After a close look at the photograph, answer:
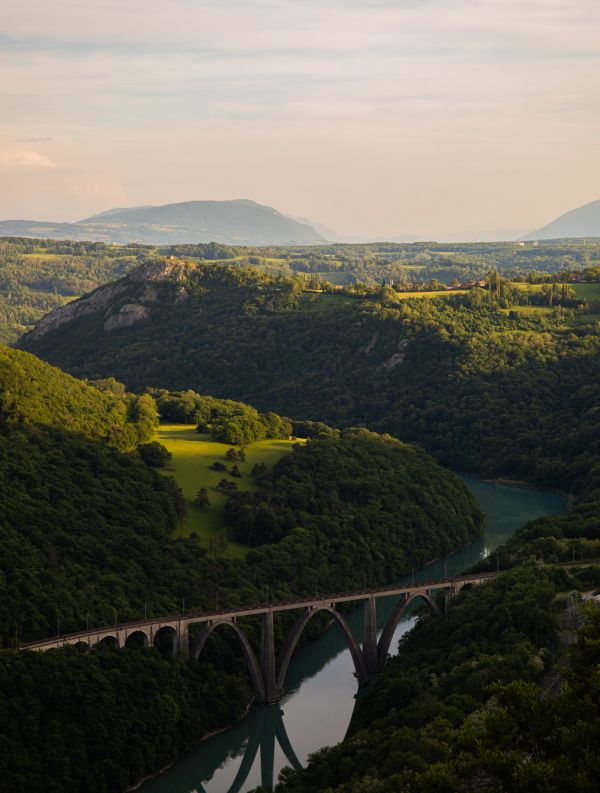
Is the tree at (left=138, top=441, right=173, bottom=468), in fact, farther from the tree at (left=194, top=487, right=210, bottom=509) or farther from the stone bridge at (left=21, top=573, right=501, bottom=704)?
the stone bridge at (left=21, top=573, right=501, bottom=704)

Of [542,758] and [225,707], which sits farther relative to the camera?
[225,707]

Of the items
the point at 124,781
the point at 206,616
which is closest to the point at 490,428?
the point at 206,616

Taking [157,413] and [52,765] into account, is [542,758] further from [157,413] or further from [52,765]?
[157,413]

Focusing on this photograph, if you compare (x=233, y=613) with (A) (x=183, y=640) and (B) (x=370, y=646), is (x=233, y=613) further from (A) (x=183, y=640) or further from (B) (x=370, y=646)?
(B) (x=370, y=646)

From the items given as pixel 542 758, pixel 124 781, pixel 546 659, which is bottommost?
pixel 124 781

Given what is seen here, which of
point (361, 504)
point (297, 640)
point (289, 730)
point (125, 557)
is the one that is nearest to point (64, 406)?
point (361, 504)

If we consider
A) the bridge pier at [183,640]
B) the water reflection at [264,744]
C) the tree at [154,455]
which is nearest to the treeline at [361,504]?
the tree at [154,455]
